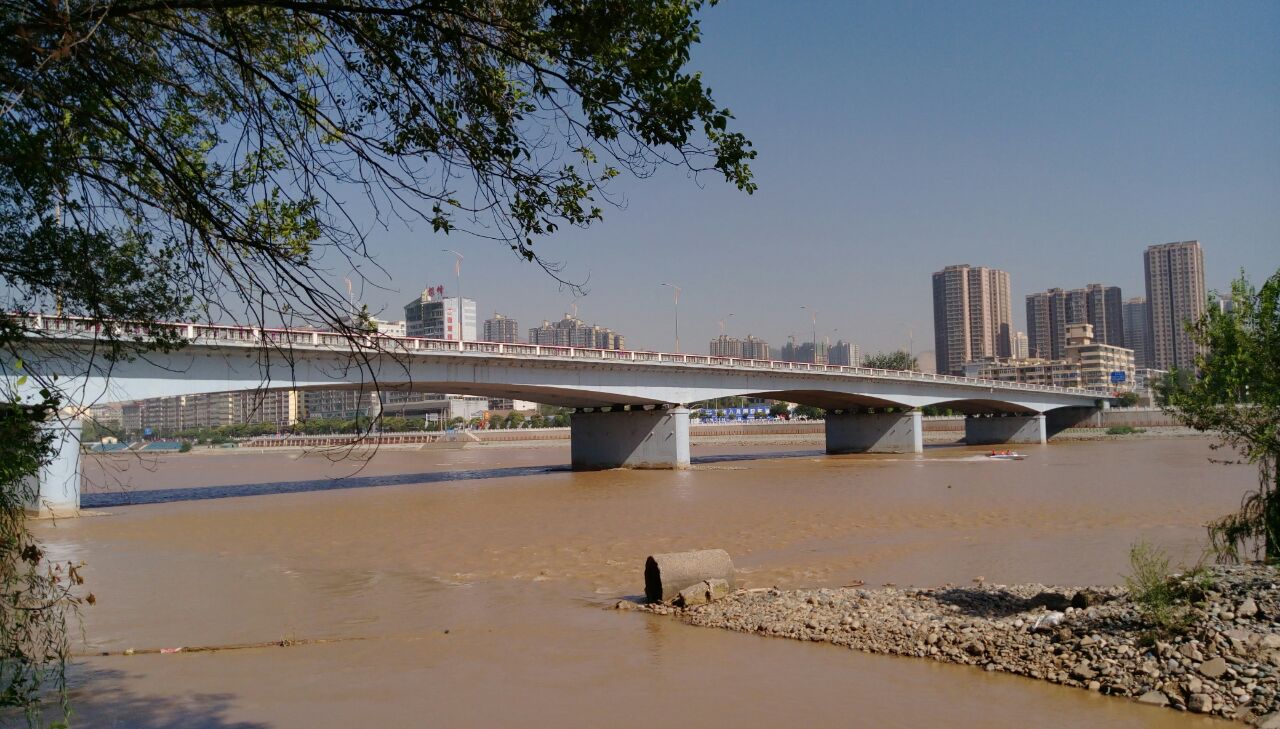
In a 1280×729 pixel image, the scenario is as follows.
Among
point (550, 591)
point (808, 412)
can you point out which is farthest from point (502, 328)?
point (550, 591)

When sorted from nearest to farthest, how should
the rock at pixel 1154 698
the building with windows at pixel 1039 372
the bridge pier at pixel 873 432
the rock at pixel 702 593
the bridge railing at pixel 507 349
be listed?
the rock at pixel 1154 698, the rock at pixel 702 593, the bridge railing at pixel 507 349, the bridge pier at pixel 873 432, the building with windows at pixel 1039 372

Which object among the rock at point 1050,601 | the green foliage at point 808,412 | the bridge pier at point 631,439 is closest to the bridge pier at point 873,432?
the bridge pier at point 631,439

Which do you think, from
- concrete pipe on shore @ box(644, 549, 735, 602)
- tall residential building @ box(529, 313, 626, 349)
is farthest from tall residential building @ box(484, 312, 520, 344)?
concrete pipe on shore @ box(644, 549, 735, 602)

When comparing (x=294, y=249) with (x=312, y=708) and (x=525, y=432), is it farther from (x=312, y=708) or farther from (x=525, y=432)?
(x=525, y=432)

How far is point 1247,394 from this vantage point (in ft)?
30.3

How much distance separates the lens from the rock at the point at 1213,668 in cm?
676

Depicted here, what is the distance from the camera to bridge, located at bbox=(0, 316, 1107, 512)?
28656mm

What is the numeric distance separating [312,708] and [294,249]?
3.69 metres

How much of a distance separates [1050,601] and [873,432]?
5623 centimetres

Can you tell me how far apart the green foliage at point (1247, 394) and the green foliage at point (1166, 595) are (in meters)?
1.22

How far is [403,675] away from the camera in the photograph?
8.48 metres

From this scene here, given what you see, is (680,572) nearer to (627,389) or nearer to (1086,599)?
(1086,599)

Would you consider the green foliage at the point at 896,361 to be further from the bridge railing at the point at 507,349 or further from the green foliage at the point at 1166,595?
the green foliage at the point at 1166,595

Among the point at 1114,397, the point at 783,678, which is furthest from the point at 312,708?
the point at 1114,397
